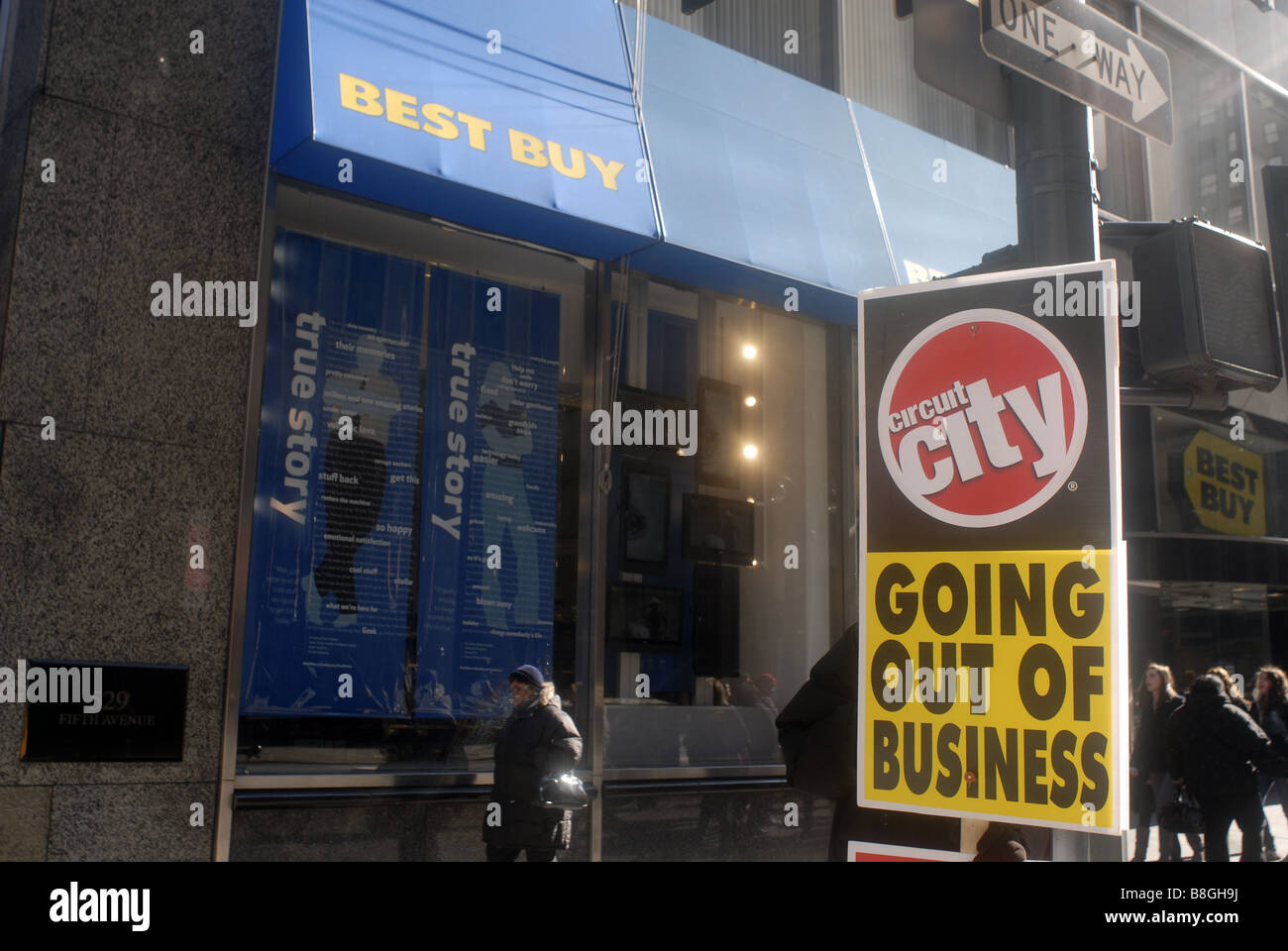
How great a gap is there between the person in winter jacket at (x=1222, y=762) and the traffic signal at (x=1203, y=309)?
19.9ft

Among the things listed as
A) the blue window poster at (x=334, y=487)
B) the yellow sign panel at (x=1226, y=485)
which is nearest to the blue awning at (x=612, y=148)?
the blue window poster at (x=334, y=487)

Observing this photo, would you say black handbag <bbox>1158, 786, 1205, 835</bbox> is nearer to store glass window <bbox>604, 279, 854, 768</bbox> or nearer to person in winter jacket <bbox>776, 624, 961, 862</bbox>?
store glass window <bbox>604, 279, 854, 768</bbox>

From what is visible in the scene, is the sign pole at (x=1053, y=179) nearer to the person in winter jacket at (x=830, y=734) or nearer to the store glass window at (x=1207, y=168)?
the person in winter jacket at (x=830, y=734)

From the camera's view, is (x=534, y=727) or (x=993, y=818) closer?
(x=993, y=818)

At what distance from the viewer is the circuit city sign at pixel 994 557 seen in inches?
115

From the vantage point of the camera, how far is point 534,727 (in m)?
6.71

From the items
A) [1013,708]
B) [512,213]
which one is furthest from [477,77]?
[1013,708]

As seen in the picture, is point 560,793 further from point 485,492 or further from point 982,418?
point 982,418

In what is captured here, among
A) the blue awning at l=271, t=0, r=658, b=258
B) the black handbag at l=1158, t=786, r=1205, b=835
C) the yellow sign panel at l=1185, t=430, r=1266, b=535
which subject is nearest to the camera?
the blue awning at l=271, t=0, r=658, b=258

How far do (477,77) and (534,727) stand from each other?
372 centimetres

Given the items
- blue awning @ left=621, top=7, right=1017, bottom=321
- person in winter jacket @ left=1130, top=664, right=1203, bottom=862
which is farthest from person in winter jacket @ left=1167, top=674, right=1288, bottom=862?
blue awning @ left=621, top=7, right=1017, bottom=321

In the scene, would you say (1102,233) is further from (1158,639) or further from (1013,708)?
(1158,639)

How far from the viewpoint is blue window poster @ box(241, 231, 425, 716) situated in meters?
6.63

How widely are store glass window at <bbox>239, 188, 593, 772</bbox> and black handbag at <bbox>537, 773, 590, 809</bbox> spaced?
0.73 m
